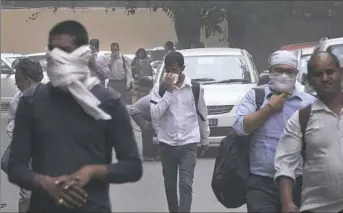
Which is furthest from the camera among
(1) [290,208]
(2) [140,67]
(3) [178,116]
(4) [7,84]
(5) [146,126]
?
(4) [7,84]

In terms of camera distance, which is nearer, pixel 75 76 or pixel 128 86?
pixel 75 76

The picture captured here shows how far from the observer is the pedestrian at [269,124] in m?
5.77

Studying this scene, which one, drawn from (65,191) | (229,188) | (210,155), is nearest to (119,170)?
(65,191)

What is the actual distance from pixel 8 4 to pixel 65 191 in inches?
835

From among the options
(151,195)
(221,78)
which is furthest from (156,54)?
(151,195)

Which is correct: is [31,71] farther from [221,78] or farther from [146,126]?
[221,78]

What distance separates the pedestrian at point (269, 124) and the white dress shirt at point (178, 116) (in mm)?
2670

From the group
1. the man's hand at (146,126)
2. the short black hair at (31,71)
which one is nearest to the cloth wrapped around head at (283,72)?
the short black hair at (31,71)

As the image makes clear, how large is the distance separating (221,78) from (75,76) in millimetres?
11362

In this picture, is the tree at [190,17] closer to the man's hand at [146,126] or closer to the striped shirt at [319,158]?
the man's hand at [146,126]

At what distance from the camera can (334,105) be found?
515cm

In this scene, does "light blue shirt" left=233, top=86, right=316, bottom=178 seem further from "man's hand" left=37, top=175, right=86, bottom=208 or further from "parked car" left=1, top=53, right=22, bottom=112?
"parked car" left=1, top=53, right=22, bottom=112

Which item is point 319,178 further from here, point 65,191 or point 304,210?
point 65,191

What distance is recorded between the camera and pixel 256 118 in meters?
5.83
